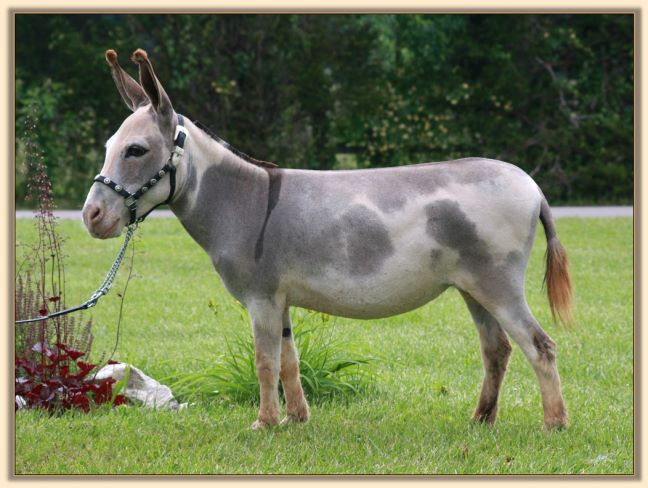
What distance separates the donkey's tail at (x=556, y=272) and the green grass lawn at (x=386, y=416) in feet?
2.43

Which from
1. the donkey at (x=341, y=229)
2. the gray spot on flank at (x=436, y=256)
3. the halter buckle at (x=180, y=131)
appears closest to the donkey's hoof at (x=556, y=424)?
the donkey at (x=341, y=229)

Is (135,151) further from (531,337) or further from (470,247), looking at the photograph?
(531,337)

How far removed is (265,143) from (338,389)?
10.8 meters

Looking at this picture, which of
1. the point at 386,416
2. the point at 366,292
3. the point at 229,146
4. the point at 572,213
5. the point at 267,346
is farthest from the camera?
the point at 572,213

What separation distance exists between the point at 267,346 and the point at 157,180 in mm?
A: 1129

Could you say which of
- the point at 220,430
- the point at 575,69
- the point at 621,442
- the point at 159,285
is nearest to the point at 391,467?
the point at 220,430

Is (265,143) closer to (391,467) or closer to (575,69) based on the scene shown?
(575,69)

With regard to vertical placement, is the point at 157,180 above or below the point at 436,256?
above

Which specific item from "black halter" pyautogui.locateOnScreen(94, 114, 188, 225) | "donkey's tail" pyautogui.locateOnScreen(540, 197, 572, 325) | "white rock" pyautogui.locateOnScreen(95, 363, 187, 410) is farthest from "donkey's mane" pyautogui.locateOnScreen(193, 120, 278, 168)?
"white rock" pyautogui.locateOnScreen(95, 363, 187, 410)

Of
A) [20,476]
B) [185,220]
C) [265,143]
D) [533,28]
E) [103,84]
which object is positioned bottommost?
[20,476]

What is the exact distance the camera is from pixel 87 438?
5.22 meters

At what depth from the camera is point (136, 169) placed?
4.83 meters

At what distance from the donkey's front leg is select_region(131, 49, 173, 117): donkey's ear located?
1.20m

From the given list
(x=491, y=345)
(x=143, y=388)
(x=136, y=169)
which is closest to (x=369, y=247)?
(x=491, y=345)
